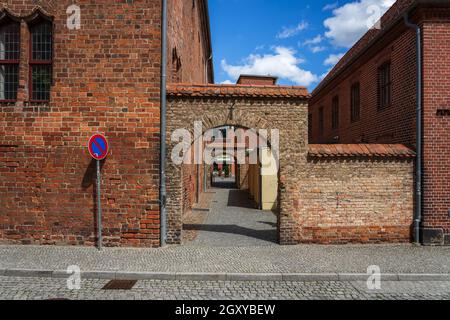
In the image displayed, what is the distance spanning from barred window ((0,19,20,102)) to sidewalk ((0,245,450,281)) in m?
4.08

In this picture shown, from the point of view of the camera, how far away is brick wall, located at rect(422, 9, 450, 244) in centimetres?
780

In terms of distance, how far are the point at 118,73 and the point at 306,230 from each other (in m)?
6.25

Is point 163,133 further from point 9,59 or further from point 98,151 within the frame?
point 9,59

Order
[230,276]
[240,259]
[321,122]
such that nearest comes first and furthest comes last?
[230,276], [240,259], [321,122]

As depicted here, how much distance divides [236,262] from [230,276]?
0.69 metres

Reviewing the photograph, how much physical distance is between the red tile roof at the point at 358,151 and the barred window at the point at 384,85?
8.99 ft

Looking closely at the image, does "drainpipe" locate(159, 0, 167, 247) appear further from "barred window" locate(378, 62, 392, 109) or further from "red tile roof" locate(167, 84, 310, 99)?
"barred window" locate(378, 62, 392, 109)

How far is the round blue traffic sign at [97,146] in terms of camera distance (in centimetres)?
709

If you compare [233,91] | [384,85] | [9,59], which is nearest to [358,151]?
[233,91]

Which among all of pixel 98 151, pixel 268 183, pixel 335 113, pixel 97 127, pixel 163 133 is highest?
pixel 335 113

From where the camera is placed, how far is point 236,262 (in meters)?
6.29

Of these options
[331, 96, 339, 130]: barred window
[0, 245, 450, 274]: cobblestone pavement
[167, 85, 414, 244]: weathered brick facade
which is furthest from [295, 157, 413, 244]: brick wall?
[331, 96, 339, 130]: barred window

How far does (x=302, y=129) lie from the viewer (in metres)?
7.70

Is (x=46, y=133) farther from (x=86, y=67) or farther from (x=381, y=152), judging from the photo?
(x=381, y=152)
